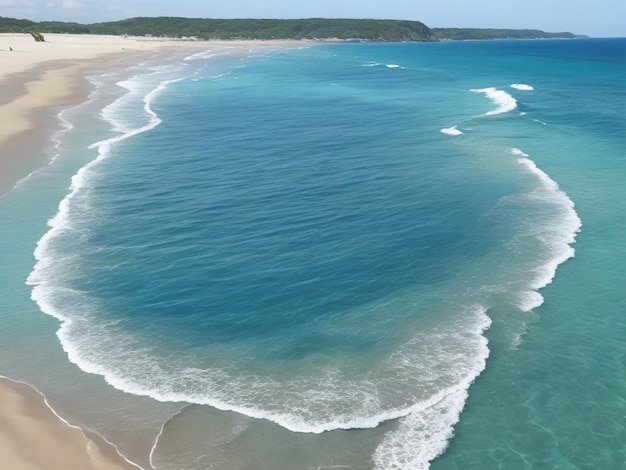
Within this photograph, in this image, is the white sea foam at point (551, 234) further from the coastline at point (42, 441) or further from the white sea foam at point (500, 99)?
the white sea foam at point (500, 99)

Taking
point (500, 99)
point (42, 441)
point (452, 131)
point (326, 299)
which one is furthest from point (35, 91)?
point (42, 441)

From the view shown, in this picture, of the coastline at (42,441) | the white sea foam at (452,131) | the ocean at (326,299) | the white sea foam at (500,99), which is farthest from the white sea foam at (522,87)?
the coastline at (42,441)

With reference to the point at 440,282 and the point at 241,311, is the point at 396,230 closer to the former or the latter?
the point at 440,282

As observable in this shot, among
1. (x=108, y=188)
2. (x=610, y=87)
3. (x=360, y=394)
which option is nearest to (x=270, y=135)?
(x=108, y=188)

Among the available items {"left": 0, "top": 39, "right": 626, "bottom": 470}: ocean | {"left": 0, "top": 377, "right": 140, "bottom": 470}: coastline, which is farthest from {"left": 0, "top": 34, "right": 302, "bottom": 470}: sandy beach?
{"left": 0, "top": 39, "right": 626, "bottom": 470}: ocean

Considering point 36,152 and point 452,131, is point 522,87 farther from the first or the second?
point 36,152
